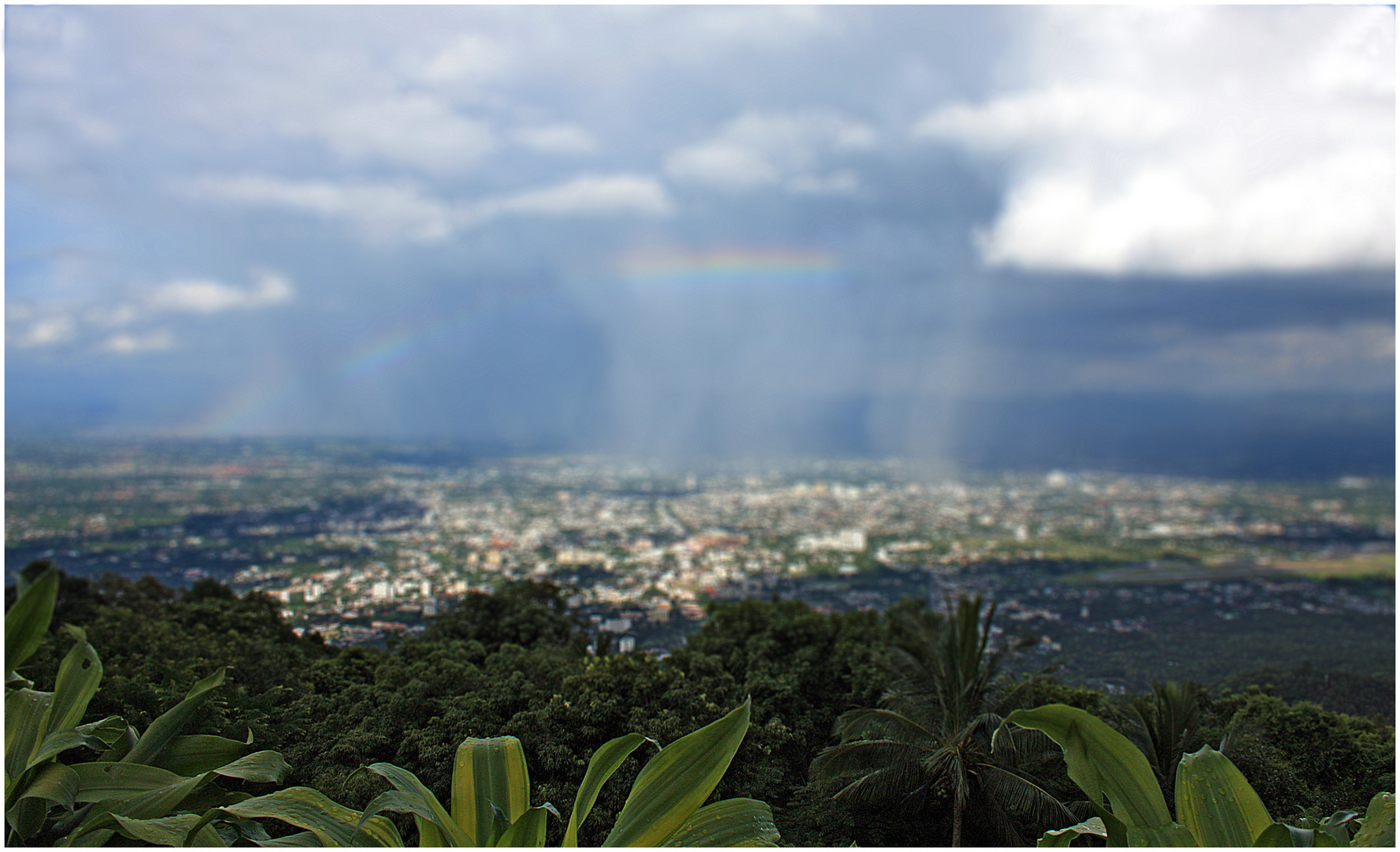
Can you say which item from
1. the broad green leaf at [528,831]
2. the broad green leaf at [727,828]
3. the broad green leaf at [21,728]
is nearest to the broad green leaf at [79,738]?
the broad green leaf at [21,728]

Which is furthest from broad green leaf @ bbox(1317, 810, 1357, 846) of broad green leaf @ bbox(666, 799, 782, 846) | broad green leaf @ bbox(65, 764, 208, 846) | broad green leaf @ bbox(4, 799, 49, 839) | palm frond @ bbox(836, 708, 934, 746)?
broad green leaf @ bbox(4, 799, 49, 839)

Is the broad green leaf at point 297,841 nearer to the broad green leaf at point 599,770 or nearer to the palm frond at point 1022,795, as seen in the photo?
the broad green leaf at point 599,770

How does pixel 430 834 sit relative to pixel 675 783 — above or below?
below

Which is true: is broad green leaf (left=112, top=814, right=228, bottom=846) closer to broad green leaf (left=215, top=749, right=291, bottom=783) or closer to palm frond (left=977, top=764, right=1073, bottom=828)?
broad green leaf (left=215, top=749, right=291, bottom=783)

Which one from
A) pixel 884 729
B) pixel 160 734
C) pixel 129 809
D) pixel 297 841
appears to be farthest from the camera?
pixel 884 729

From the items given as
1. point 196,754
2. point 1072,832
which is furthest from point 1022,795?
point 196,754

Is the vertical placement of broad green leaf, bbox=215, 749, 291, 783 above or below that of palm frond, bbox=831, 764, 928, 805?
above

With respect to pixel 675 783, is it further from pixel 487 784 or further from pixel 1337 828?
pixel 1337 828
